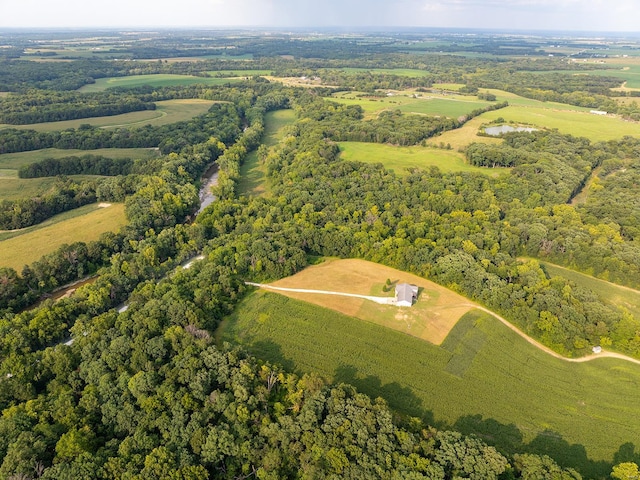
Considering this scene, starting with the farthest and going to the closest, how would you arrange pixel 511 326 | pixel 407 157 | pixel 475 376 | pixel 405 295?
pixel 407 157 → pixel 405 295 → pixel 511 326 → pixel 475 376

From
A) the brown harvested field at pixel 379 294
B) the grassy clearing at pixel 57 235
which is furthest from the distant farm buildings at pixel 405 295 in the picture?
the grassy clearing at pixel 57 235

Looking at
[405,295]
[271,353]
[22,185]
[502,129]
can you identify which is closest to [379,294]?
[405,295]

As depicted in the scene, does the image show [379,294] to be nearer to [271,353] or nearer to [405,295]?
[405,295]

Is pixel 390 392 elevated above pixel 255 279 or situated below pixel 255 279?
below

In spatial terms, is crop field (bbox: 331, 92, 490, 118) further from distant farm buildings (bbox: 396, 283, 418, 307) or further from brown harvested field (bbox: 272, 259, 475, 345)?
distant farm buildings (bbox: 396, 283, 418, 307)

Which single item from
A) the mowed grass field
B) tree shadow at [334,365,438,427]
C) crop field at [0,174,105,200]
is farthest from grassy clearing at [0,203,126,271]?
the mowed grass field

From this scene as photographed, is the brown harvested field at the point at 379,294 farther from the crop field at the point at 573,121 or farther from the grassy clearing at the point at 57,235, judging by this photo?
the crop field at the point at 573,121
